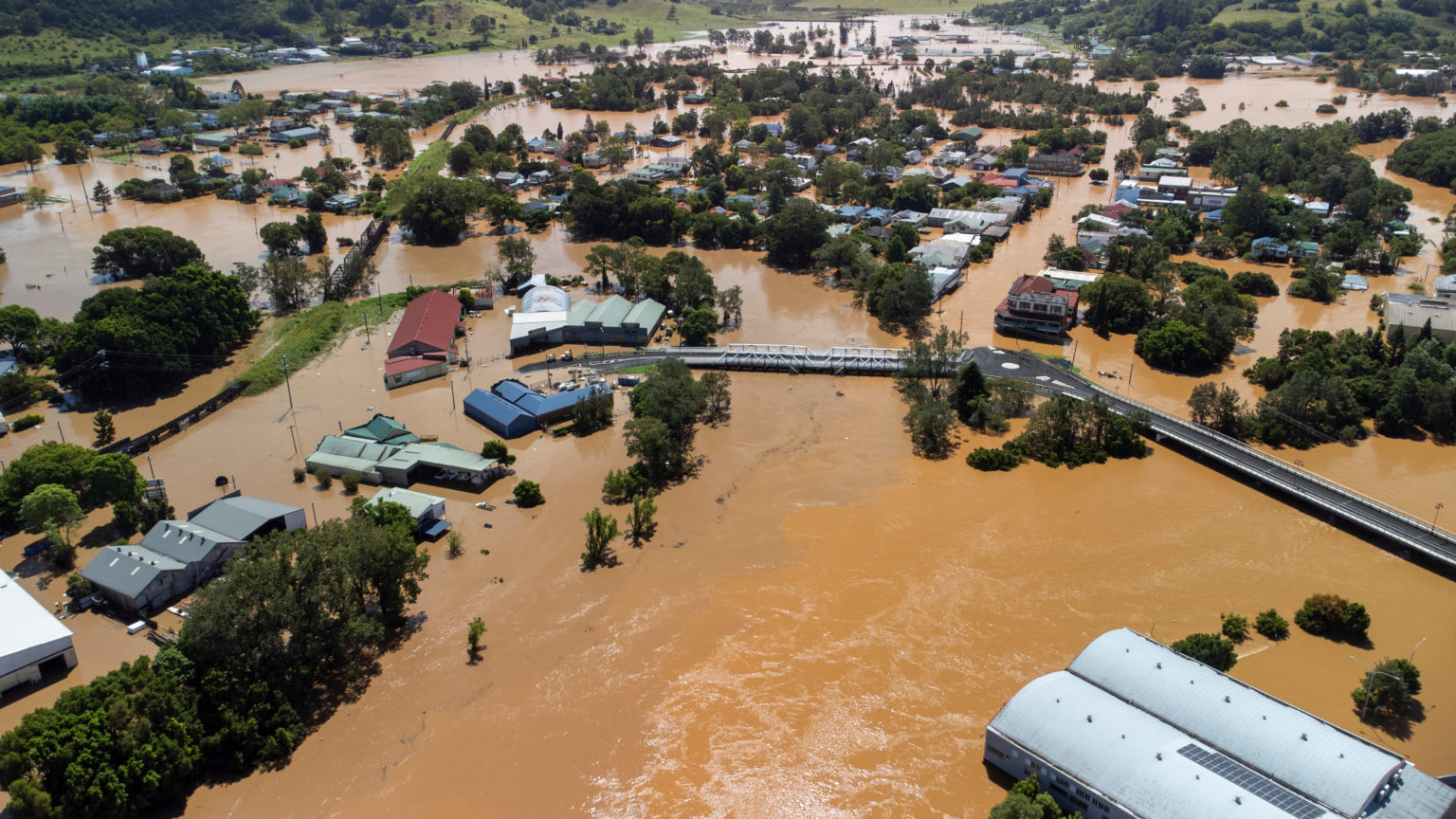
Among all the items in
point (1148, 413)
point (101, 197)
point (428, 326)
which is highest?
point (101, 197)

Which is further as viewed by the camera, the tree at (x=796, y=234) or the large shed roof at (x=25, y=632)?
the tree at (x=796, y=234)

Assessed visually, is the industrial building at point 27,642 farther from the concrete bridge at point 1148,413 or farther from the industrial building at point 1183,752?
the industrial building at point 1183,752

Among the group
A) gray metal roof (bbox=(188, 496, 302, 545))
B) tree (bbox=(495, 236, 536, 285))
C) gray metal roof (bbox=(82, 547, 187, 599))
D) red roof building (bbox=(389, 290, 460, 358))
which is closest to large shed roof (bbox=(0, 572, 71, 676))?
gray metal roof (bbox=(82, 547, 187, 599))

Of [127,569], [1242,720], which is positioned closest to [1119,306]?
[1242,720]

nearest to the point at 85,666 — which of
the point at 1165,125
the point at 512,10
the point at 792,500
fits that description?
the point at 792,500

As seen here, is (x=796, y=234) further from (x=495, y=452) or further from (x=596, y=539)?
(x=596, y=539)

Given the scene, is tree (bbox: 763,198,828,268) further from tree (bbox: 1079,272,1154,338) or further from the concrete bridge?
tree (bbox: 1079,272,1154,338)

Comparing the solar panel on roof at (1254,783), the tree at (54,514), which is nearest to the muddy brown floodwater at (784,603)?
the tree at (54,514)
